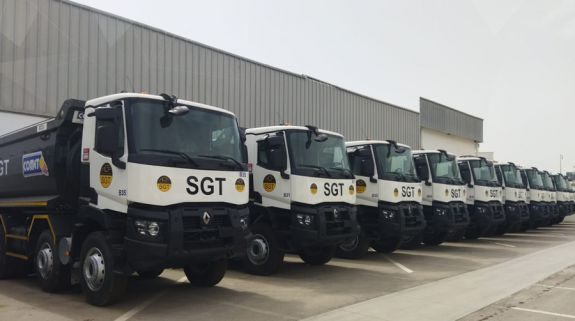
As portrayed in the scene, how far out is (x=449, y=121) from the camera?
34531 millimetres

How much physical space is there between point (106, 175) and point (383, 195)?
6.41m

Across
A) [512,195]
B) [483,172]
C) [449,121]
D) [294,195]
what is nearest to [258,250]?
[294,195]

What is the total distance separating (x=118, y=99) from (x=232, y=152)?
1685 millimetres

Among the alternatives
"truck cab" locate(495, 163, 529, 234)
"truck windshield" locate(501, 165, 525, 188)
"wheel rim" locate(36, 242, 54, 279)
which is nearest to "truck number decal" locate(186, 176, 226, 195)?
"wheel rim" locate(36, 242, 54, 279)

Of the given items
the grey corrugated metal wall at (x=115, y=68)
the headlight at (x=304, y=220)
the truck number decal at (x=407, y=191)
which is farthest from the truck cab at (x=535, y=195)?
the headlight at (x=304, y=220)

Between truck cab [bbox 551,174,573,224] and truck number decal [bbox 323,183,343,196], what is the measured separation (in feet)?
59.1

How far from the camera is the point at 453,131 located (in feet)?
115

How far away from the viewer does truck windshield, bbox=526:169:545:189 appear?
20034 millimetres

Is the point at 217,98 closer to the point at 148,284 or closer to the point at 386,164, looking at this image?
the point at 386,164

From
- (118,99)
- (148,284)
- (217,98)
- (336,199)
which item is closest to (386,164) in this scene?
(336,199)

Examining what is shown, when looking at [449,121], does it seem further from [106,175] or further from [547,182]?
[106,175]

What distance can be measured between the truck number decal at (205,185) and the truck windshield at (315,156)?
2.37m

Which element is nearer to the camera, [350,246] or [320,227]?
[320,227]

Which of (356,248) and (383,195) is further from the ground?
(383,195)
